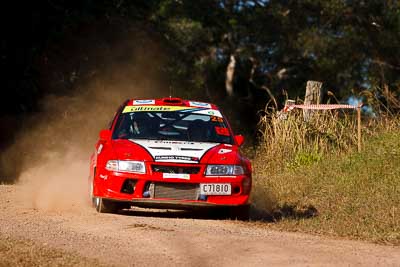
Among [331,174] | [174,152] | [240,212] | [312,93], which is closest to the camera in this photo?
[174,152]

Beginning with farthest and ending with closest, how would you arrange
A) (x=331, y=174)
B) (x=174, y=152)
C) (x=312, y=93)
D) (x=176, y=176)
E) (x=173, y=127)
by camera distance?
(x=312, y=93) → (x=331, y=174) → (x=173, y=127) → (x=174, y=152) → (x=176, y=176)

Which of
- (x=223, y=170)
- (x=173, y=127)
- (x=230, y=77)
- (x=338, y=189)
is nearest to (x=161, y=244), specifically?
(x=223, y=170)

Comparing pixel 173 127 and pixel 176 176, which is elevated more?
pixel 173 127

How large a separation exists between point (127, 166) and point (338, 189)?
4012 mm

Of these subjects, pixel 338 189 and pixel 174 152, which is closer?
pixel 174 152

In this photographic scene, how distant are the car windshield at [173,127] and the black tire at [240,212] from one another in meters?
1.15

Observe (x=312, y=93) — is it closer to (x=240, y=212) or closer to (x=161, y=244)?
(x=240, y=212)

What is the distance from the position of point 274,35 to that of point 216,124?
33243 millimetres

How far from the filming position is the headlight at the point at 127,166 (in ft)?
41.7

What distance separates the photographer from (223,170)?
42.2 feet

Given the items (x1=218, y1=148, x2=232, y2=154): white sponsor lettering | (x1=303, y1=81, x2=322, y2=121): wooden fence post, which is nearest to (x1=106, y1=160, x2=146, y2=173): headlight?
(x1=218, y1=148, x2=232, y2=154): white sponsor lettering

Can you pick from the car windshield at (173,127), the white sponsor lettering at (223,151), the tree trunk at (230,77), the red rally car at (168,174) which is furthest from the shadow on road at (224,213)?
the tree trunk at (230,77)

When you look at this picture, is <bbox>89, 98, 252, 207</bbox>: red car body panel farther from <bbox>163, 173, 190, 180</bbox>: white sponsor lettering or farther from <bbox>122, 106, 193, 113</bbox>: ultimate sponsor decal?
<bbox>122, 106, 193, 113</bbox>: ultimate sponsor decal

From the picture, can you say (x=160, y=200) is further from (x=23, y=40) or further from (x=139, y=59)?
(x=139, y=59)
